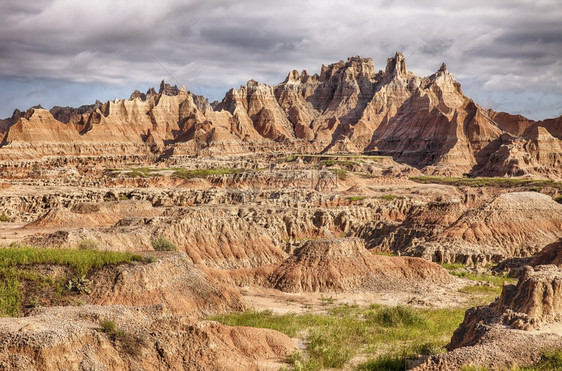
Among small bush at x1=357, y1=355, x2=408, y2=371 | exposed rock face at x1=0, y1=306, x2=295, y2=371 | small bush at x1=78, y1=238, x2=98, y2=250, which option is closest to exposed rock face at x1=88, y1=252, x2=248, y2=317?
small bush at x1=78, y1=238, x2=98, y2=250

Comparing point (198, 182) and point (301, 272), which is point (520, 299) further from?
point (198, 182)

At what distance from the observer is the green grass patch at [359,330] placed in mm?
29844

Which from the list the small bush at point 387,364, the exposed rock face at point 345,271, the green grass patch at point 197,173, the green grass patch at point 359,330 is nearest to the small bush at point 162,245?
the exposed rock face at point 345,271

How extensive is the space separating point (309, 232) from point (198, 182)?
179ft

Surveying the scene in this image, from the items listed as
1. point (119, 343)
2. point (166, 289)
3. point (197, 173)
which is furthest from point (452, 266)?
point (197, 173)

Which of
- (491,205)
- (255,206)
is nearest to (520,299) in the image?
(491,205)

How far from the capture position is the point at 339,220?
91562mm

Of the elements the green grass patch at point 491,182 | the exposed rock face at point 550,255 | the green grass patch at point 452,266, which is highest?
the green grass patch at point 491,182

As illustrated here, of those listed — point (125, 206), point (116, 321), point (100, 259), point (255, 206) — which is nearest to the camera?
point (116, 321)

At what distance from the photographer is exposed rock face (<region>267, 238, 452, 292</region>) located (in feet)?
164

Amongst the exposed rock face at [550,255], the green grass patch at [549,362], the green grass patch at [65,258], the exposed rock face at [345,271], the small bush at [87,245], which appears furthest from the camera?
the exposed rock face at [550,255]

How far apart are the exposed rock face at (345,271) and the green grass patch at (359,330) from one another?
5318 millimetres

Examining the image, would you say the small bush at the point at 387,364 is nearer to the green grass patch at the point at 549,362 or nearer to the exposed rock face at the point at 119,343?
the exposed rock face at the point at 119,343

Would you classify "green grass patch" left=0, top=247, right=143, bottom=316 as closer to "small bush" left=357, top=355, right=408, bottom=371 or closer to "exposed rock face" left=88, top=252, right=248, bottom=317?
"exposed rock face" left=88, top=252, right=248, bottom=317
